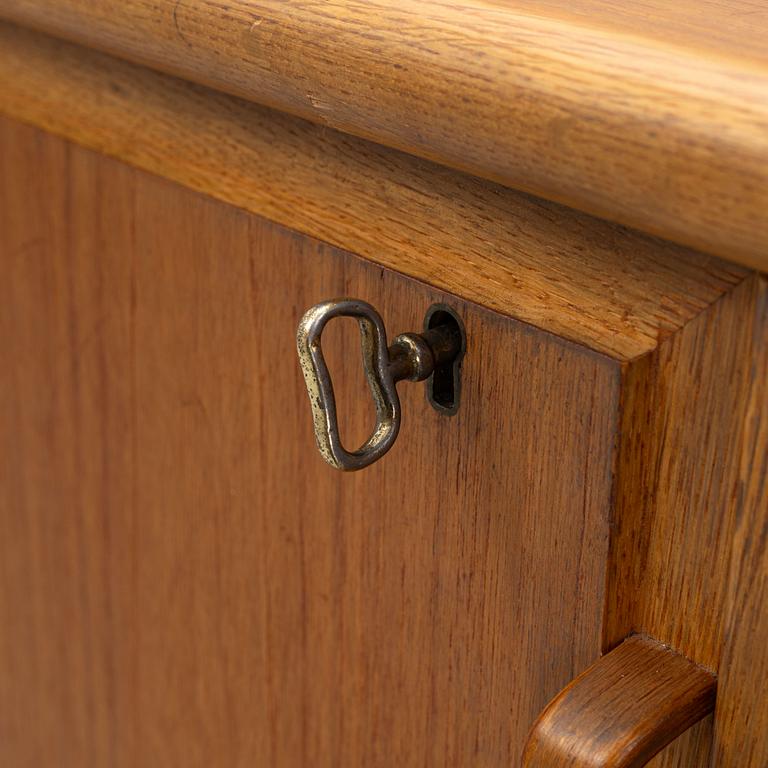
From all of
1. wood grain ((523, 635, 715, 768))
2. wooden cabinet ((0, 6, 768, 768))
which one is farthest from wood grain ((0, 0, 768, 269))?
wood grain ((523, 635, 715, 768))

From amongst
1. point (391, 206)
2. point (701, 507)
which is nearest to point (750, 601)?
point (701, 507)

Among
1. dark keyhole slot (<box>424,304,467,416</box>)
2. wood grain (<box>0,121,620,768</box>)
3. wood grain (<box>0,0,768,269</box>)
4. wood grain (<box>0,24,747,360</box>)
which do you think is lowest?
wood grain (<box>0,121,620,768</box>)

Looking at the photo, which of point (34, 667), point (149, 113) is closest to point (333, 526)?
point (149, 113)

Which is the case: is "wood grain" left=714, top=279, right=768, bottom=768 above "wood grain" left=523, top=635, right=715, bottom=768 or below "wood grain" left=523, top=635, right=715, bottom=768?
above

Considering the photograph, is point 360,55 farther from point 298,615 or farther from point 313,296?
point 298,615

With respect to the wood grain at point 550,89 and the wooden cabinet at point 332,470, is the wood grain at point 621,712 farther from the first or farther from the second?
the wood grain at point 550,89

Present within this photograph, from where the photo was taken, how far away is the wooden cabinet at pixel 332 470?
0.91 ft

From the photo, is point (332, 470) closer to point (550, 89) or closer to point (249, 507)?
point (249, 507)

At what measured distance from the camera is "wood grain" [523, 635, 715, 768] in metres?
0.27

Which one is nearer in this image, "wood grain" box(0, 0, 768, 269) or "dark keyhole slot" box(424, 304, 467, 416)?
"wood grain" box(0, 0, 768, 269)

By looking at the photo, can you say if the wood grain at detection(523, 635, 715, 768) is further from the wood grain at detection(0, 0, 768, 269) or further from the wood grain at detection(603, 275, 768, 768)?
the wood grain at detection(0, 0, 768, 269)

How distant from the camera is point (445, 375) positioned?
327mm

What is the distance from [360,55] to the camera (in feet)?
0.91

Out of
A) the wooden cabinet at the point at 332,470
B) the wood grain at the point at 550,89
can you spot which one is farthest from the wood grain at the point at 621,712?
the wood grain at the point at 550,89
